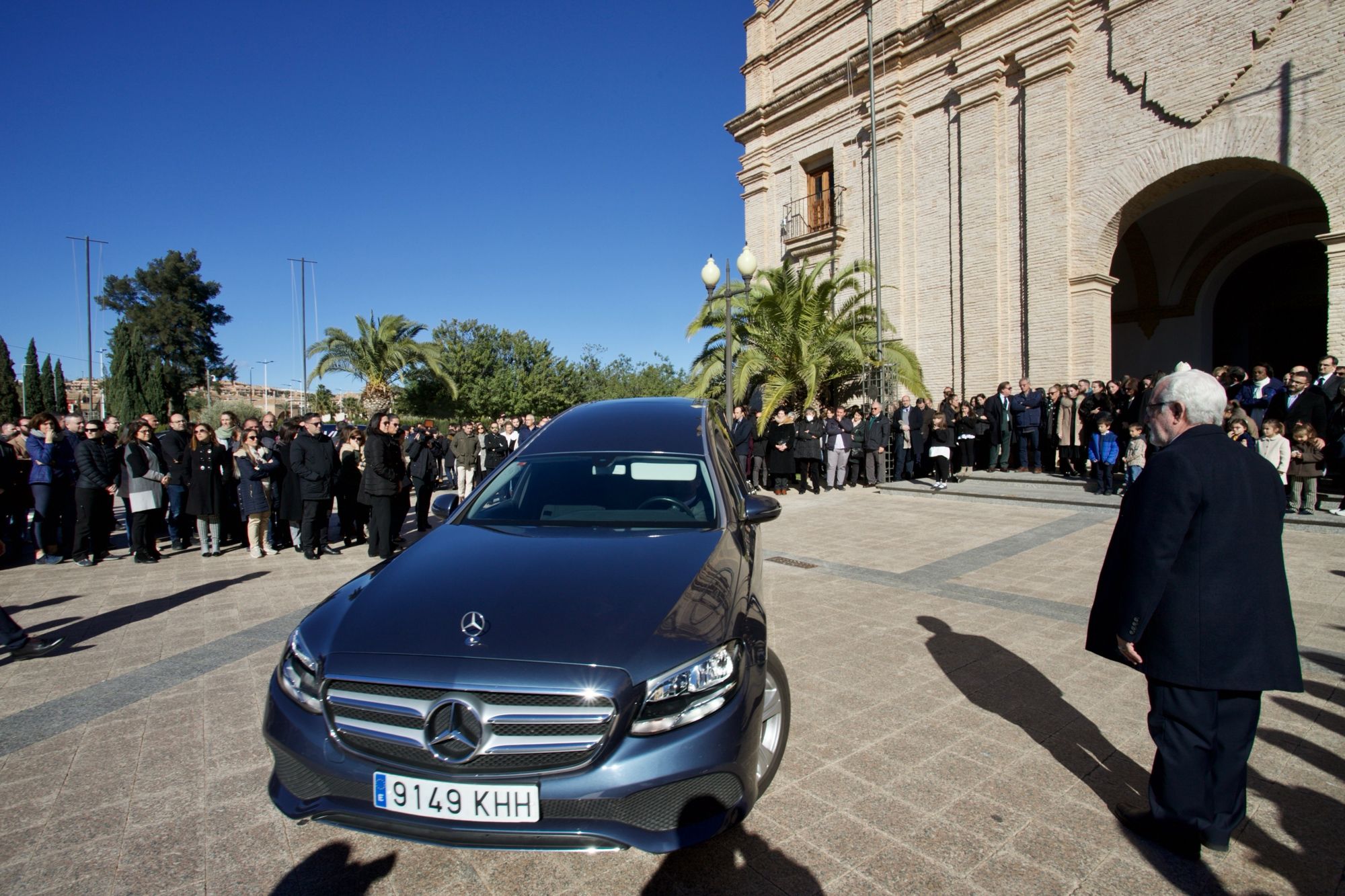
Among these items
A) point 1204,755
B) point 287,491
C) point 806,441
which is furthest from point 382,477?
point 806,441

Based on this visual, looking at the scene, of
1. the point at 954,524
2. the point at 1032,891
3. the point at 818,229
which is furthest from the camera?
the point at 818,229

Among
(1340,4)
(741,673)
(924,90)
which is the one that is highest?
(924,90)

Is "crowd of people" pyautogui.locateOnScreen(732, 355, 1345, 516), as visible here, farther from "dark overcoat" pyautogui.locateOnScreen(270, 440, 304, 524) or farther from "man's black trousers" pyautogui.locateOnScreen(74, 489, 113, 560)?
"man's black trousers" pyautogui.locateOnScreen(74, 489, 113, 560)

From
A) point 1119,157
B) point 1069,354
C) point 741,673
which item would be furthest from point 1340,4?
point 741,673

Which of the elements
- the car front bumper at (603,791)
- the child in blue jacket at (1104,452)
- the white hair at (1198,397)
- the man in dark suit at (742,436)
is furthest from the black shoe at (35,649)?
the child in blue jacket at (1104,452)

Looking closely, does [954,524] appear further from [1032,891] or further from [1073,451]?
[1032,891]

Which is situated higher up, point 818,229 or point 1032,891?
point 818,229

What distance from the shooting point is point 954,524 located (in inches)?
414

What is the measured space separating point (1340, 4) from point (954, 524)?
11343 mm

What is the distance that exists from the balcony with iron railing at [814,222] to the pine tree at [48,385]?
66365mm

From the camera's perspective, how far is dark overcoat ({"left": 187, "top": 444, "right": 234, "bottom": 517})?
913cm

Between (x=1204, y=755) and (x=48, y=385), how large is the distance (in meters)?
82.0

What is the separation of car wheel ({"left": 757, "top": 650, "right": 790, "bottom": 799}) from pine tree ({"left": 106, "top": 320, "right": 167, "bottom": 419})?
62.5 m

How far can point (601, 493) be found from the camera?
386 cm
